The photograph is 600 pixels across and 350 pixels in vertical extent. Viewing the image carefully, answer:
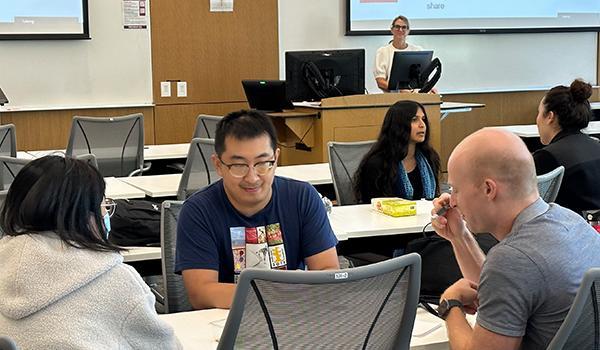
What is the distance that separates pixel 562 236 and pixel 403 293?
15.5 inches

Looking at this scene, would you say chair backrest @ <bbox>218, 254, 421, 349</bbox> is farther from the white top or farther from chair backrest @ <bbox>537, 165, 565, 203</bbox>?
the white top

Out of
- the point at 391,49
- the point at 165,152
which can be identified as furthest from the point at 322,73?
the point at 391,49

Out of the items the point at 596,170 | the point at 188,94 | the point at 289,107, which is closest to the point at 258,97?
the point at 289,107

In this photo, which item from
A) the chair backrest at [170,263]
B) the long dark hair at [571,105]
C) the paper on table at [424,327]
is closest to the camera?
the paper on table at [424,327]

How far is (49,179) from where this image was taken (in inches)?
80.7

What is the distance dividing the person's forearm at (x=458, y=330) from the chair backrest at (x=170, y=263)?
1159 millimetres

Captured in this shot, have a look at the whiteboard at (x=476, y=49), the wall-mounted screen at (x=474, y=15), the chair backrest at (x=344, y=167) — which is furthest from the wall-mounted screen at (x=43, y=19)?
the chair backrest at (x=344, y=167)

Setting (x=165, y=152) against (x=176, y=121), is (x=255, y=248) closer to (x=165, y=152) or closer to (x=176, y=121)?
(x=165, y=152)

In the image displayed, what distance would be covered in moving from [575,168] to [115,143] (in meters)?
3.63

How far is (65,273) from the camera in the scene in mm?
1982

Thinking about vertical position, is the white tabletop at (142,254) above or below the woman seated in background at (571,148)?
below

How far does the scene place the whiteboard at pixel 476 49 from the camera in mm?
9406

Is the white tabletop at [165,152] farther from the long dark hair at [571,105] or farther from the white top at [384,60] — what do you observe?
the long dark hair at [571,105]

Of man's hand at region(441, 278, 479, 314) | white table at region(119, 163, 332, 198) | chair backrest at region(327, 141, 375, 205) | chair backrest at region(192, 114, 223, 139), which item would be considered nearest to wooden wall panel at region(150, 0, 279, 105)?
chair backrest at region(192, 114, 223, 139)
